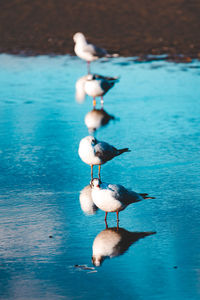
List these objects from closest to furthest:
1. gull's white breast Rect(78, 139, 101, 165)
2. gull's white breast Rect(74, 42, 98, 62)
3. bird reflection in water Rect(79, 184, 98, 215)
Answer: bird reflection in water Rect(79, 184, 98, 215) → gull's white breast Rect(78, 139, 101, 165) → gull's white breast Rect(74, 42, 98, 62)

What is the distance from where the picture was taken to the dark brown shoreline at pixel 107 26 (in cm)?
2216

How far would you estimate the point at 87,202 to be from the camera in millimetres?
7969

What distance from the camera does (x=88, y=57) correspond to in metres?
18.7

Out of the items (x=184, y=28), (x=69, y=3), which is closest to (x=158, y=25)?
(x=184, y=28)

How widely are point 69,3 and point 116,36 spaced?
23.1 feet

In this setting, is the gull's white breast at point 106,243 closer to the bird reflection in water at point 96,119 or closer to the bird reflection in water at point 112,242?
the bird reflection in water at point 112,242

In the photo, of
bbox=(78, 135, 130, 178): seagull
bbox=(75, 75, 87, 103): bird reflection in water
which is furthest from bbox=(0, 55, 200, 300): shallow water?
bbox=(78, 135, 130, 178): seagull

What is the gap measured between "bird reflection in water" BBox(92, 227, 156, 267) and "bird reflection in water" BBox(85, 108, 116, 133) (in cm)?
494

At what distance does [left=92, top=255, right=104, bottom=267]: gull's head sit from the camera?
611 cm

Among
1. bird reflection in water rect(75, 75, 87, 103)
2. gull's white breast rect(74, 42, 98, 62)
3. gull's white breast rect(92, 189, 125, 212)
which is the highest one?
gull's white breast rect(74, 42, 98, 62)

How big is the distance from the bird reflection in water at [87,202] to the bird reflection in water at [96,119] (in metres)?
3.45

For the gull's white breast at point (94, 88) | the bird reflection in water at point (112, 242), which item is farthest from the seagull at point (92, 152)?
the gull's white breast at point (94, 88)

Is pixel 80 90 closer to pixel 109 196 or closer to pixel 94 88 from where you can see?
pixel 94 88

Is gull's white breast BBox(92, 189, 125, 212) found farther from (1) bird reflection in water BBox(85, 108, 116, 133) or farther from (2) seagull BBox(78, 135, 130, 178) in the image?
(1) bird reflection in water BBox(85, 108, 116, 133)
